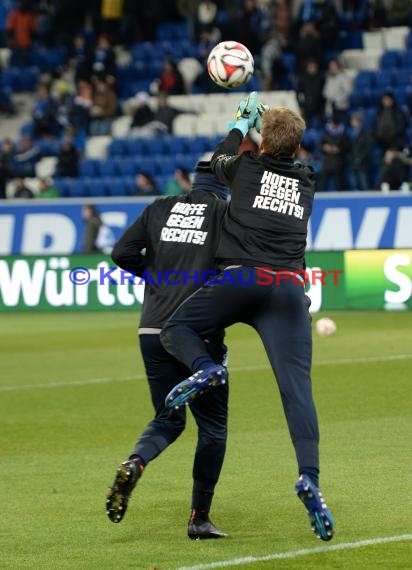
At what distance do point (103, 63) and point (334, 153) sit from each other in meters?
8.10

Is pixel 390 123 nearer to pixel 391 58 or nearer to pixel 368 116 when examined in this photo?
pixel 368 116

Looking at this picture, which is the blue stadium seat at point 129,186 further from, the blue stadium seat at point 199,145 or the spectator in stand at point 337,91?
the spectator in stand at point 337,91

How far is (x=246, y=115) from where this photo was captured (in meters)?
7.65

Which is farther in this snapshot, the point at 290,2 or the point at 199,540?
the point at 290,2

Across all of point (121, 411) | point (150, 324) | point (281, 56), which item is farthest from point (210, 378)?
point (281, 56)

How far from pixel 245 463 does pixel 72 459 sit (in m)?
1.32

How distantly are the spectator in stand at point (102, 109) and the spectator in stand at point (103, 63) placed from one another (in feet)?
1.04

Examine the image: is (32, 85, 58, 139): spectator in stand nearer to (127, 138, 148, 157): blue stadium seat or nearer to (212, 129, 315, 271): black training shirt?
(127, 138, 148, 157): blue stadium seat

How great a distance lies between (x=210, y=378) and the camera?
22.5 ft

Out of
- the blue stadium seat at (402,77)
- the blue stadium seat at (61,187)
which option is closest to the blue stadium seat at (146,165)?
the blue stadium seat at (61,187)

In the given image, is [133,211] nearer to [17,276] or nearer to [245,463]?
[17,276]

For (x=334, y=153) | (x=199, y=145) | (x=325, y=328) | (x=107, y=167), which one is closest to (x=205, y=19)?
(x=199, y=145)

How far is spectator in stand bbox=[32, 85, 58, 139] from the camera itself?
106 ft

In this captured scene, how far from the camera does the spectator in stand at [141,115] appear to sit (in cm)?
3011
